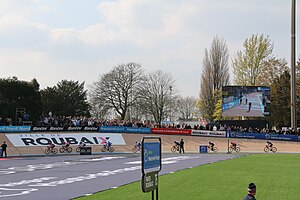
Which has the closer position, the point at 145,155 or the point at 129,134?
the point at 145,155

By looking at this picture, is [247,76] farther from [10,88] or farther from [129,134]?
[10,88]

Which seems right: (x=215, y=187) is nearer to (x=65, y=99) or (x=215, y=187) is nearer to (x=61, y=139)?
(x=61, y=139)

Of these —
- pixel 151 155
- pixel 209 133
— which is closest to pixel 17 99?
pixel 209 133

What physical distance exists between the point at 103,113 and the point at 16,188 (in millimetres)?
67159

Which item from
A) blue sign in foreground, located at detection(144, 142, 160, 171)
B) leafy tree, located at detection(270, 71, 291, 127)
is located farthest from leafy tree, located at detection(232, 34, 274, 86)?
blue sign in foreground, located at detection(144, 142, 160, 171)

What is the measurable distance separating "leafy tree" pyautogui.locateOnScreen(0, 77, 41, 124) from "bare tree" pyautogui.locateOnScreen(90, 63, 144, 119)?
15207 millimetres

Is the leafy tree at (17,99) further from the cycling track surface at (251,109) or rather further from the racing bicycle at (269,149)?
the racing bicycle at (269,149)

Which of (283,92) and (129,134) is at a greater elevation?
(283,92)

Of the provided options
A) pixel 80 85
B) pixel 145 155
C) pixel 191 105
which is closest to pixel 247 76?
pixel 80 85

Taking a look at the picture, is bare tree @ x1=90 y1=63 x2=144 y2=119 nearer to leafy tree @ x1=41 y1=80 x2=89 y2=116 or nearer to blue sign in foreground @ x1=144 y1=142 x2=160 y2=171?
leafy tree @ x1=41 y1=80 x2=89 y2=116

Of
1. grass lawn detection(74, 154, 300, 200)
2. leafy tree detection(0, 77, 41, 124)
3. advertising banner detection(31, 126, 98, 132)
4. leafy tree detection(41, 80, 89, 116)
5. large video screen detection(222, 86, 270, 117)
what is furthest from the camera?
leafy tree detection(41, 80, 89, 116)

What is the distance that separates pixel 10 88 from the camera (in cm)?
6988

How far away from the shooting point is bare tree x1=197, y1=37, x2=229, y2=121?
85062 millimetres

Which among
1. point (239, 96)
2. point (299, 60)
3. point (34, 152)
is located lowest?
point (34, 152)
